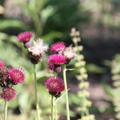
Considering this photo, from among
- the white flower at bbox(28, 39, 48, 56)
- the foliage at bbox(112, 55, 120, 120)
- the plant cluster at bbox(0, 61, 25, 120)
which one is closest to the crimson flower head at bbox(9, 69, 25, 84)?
the plant cluster at bbox(0, 61, 25, 120)

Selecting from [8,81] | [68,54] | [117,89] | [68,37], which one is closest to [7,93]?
[8,81]

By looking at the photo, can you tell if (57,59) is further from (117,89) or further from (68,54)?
(117,89)

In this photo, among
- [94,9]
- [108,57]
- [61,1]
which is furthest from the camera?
[94,9]

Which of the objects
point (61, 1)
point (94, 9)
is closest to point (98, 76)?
point (61, 1)

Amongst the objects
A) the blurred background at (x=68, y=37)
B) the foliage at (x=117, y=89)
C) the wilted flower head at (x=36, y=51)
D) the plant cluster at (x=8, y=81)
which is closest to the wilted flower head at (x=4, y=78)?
the plant cluster at (x=8, y=81)

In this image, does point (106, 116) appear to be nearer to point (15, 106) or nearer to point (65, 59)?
→ point (15, 106)

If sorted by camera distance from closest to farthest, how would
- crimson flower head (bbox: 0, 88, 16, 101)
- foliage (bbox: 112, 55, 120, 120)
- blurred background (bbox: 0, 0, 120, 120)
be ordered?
1. crimson flower head (bbox: 0, 88, 16, 101)
2. foliage (bbox: 112, 55, 120, 120)
3. blurred background (bbox: 0, 0, 120, 120)

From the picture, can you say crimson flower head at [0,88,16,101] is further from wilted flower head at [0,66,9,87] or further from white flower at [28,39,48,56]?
white flower at [28,39,48,56]

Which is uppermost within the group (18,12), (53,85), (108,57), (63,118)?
(18,12)
